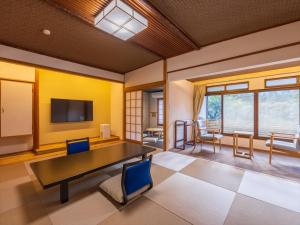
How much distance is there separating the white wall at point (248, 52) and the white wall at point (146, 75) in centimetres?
71

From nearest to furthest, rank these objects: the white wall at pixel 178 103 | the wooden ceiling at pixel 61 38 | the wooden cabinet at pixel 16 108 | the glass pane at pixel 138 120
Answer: the wooden ceiling at pixel 61 38 → the wooden cabinet at pixel 16 108 → the white wall at pixel 178 103 → the glass pane at pixel 138 120

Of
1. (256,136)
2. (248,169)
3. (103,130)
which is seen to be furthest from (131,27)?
(256,136)

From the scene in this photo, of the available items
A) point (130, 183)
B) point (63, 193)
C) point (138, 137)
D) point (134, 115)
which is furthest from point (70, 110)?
point (130, 183)

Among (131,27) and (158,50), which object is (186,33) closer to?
(158,50)

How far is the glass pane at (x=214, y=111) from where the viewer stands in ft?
16.6

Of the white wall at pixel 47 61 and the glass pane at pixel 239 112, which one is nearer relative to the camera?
the white wall at pixel 47 61

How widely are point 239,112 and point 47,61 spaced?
5.90m

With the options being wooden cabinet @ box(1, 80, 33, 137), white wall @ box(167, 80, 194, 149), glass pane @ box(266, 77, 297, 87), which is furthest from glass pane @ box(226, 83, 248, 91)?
wooden cabinet @ box(1, 80, 33, 137)

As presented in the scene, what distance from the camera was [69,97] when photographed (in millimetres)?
4871

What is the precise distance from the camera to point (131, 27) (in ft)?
7.65

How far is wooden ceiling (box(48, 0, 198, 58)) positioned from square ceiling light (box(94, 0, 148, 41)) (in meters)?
0.08

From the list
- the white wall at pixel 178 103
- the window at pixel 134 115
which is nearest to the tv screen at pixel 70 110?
the window at pixel 134 115

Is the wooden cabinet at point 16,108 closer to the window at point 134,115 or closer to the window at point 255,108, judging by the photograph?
the window at point 134,115

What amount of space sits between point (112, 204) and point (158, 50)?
332cm
